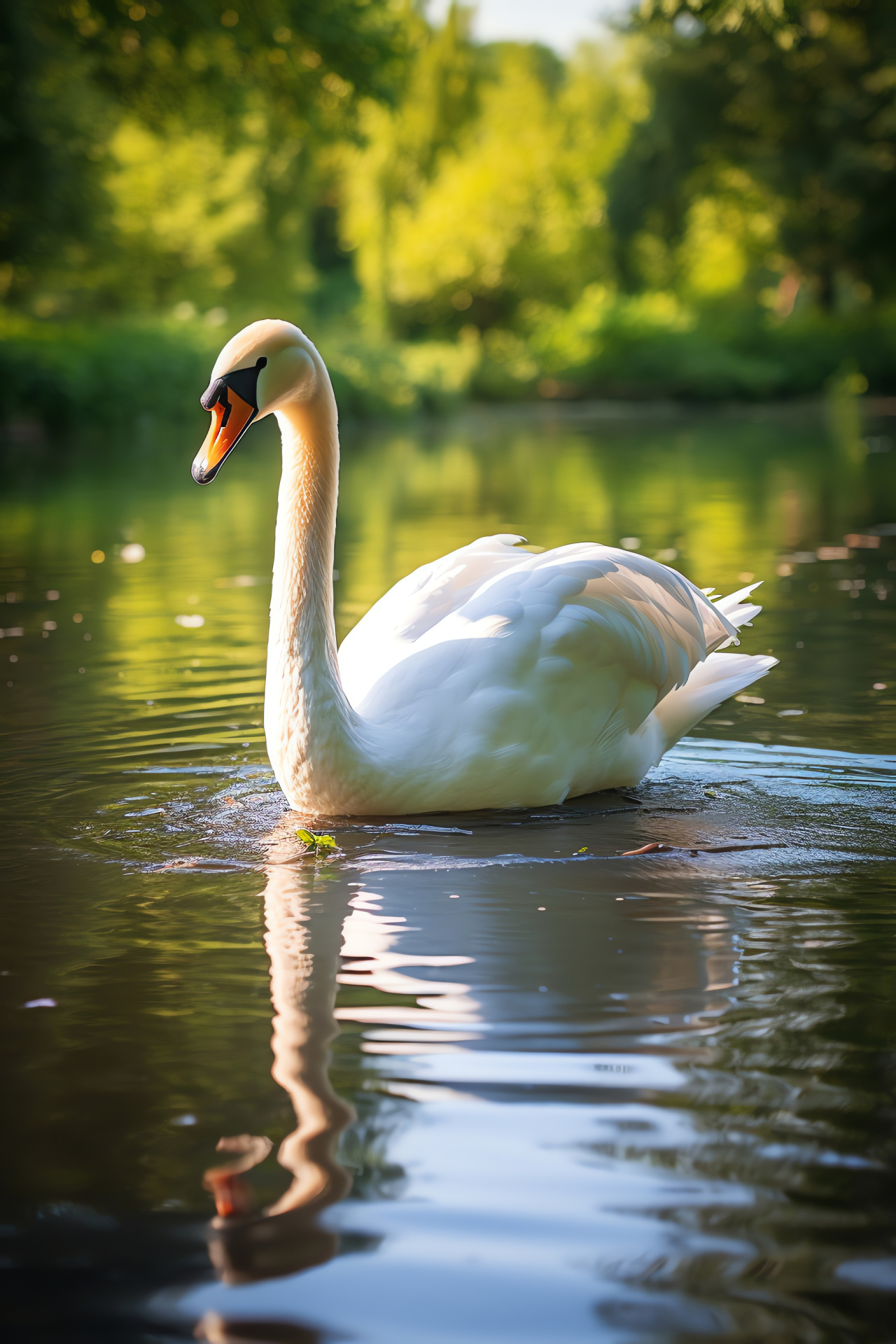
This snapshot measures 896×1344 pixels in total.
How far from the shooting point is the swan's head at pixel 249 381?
4.28 metres

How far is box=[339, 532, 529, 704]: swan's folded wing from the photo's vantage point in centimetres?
509

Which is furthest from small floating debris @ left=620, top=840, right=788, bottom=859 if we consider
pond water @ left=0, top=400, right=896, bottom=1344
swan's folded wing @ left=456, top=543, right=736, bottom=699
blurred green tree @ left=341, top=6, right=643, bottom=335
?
blurred green tree @ left=341, top=6, right=643, bottom=335

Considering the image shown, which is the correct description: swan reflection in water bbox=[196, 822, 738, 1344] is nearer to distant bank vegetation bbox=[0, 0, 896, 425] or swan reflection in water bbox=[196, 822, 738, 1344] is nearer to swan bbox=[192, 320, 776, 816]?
swan bbox=[192, 320, 776, 816]

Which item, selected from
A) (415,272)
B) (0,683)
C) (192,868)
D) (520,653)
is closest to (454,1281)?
(192,868)

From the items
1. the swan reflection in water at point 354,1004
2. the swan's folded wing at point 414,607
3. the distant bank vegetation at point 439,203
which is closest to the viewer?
the swan reflection in water at point 354,1004

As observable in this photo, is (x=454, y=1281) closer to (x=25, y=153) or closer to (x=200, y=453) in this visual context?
(x=200, y=453)

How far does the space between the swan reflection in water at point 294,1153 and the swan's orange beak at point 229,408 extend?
1288 mm

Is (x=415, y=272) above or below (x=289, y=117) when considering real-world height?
above

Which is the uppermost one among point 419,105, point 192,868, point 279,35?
point 419,105

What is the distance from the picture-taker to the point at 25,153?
78.0 ft

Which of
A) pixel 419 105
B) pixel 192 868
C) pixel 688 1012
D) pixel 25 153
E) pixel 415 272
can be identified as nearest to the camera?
pixel 688 1012

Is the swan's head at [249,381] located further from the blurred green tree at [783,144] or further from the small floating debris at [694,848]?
the blurred green tree at [783,144]

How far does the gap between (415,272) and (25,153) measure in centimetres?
A: 3007

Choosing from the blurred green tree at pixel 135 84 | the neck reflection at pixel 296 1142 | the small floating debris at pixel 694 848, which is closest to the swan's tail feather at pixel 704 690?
the small floating debris at pixel 694 848
